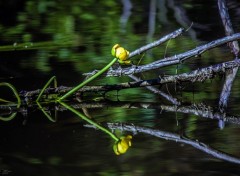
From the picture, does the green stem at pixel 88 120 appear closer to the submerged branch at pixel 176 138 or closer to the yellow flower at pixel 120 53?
the submerged branch at pixel 176 138

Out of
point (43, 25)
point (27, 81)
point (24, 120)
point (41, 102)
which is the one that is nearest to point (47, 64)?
point (27, 81)

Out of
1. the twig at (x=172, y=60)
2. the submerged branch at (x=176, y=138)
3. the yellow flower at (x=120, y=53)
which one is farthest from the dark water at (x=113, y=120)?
the yellow flower at (x=120, y=53)

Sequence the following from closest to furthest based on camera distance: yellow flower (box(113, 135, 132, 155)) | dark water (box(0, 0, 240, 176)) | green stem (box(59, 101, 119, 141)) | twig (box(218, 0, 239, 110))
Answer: dark water (box(0, 0, 240, 176))
yellow flower (box(113, 135, 132, 155))
green stem (box(59, 101, 119, 141))
twig (box(218, 0, 239, 110))

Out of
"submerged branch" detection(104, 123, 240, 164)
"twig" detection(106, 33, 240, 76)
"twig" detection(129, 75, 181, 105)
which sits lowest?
"submerged branch" detection(104, 123, 240, 164)

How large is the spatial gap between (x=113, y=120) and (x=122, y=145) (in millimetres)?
451

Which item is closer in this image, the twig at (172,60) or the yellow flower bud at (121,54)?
the yellow flower bud at (121,54)

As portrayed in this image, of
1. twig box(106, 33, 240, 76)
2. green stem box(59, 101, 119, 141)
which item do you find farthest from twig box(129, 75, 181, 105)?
green stem box(59, 101, 119, 141)

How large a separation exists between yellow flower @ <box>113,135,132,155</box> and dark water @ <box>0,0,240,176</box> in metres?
0.02

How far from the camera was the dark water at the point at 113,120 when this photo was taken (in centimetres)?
209

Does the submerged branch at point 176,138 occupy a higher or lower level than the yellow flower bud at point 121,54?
lower

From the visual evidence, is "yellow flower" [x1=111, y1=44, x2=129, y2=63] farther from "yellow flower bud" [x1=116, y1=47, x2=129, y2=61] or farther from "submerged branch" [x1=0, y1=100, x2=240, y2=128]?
"submerged branch" [x1=0, y1=100, x2=240, y2=128]

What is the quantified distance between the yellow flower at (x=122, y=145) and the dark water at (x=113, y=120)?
0.02 m

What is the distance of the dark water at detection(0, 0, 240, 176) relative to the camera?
209cm

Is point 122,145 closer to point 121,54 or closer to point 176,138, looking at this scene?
point 176,138
